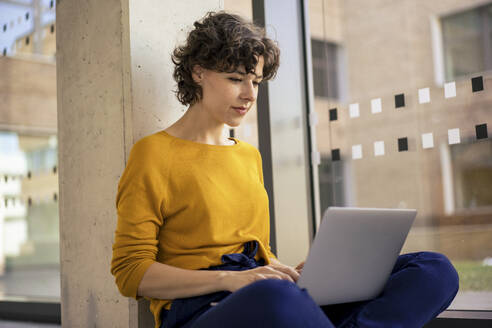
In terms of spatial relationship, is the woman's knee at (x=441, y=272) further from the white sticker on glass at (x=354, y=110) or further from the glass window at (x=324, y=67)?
the glass window at (x=324, y=67)

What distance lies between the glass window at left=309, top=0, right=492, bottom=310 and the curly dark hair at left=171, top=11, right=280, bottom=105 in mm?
703

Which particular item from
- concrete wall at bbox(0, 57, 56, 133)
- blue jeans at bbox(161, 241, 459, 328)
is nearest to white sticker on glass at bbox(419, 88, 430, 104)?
blue jeans at bbox(161, 241, 459, 328)

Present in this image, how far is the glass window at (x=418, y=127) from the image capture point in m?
1.92

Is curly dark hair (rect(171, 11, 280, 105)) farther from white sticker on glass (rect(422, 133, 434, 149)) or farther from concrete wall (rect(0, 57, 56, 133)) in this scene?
concrete wall (rect(0, 57, 56, 133))

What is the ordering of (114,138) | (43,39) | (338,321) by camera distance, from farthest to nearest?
(43,39), (114,138), (338,321)

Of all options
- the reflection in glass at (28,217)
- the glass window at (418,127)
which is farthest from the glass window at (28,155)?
the glass window at (418,127)

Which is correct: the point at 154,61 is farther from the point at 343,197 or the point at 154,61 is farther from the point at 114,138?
the point at 343,197

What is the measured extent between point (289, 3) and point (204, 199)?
4.32 ft

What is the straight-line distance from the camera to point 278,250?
2.32 meters

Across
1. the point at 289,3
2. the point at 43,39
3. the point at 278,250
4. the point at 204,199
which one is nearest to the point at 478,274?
the point at 278,250

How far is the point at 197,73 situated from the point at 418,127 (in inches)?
36.4

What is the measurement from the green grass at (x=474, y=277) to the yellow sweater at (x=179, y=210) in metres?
0.87

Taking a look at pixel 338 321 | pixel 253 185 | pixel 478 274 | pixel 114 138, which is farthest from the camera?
pixel 478 274

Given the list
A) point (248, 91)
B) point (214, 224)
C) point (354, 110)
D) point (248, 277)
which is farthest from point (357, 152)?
point (248, 277)
